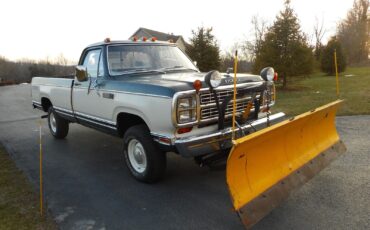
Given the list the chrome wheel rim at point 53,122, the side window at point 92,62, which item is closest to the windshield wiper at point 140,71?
the side window at point 92,62

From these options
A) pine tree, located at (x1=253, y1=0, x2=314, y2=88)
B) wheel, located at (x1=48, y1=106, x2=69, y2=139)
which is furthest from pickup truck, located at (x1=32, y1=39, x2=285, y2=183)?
pine tree, located at (x1=253, y1=0, x2=314, y2=88)

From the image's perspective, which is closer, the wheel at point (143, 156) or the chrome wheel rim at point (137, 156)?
the wheel at point (143, 156)

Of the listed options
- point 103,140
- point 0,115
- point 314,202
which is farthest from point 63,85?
point 0,115

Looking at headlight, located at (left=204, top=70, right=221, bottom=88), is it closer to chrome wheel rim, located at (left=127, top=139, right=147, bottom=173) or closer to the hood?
the hood

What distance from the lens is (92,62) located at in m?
5.83

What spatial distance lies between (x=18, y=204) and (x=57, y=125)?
366 cm

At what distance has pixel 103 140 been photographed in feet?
24.9

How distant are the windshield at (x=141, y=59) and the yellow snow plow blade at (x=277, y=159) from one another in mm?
2349

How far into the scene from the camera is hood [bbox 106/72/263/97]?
13.2ft

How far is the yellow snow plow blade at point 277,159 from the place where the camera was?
10.6 feet

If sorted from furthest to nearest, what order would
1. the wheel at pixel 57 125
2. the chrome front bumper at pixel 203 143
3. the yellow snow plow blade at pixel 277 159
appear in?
the wheel at pixel 57 125 → the chrome front bumper at pixel 203 143 → the yellow snow plow blade at pixel 277 159

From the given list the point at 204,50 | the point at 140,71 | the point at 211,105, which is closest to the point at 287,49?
the point at 204,50

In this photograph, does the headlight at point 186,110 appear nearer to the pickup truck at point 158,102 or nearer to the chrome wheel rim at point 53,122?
the pickup truck at point 158,102

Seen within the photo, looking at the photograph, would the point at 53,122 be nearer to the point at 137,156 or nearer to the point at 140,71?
the point at 140,71
